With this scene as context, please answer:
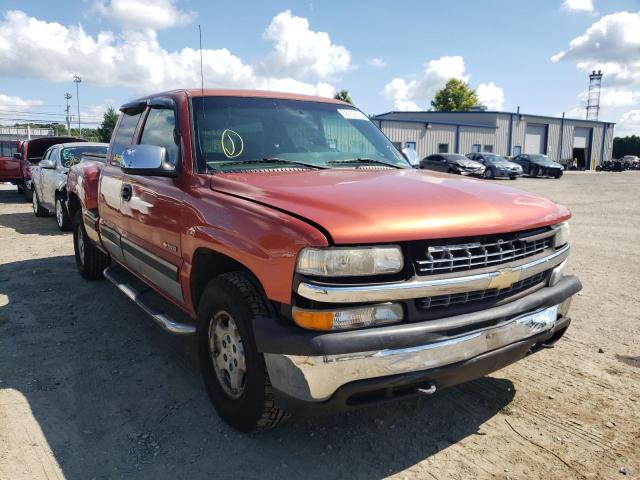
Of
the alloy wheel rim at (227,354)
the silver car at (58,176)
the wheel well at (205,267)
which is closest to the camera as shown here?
the alloy wheel rim at (227,354)

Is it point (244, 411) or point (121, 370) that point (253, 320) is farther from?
point (121, 370)

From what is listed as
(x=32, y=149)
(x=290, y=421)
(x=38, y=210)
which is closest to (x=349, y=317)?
(x=290, y=421)

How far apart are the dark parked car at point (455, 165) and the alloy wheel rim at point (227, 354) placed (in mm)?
24693

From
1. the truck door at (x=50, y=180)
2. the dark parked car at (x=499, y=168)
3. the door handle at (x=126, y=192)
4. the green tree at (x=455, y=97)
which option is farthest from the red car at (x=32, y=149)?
the green tree at (x=455, y=97)

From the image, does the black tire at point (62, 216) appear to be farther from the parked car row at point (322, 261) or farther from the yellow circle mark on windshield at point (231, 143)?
the yellow circle mark on windshield at point (231, 143)

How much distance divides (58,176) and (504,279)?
8900mm

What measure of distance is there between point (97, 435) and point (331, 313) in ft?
5.23

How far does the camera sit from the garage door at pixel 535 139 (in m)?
49.6

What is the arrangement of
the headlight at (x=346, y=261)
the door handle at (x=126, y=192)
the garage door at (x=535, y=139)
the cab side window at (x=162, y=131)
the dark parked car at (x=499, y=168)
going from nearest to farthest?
the headlight at (x=346, y=261), the cab side window at (x=162, y=131), the door handle at (x=126, y=192), the dark parked car at (x=499, y=168), the garage door at (x=535, y=139)

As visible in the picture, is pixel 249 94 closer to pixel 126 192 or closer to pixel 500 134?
pixel 126 192

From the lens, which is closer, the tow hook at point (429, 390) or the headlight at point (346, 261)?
the headlight at point (346, 261)

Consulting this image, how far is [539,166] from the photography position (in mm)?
31500

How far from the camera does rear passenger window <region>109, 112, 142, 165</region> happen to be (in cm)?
448

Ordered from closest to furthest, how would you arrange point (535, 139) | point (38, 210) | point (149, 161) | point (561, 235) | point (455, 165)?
point (561, 235)
point (149, 161)
point (38, 210)
point (455, 165)
point (535, 139)
